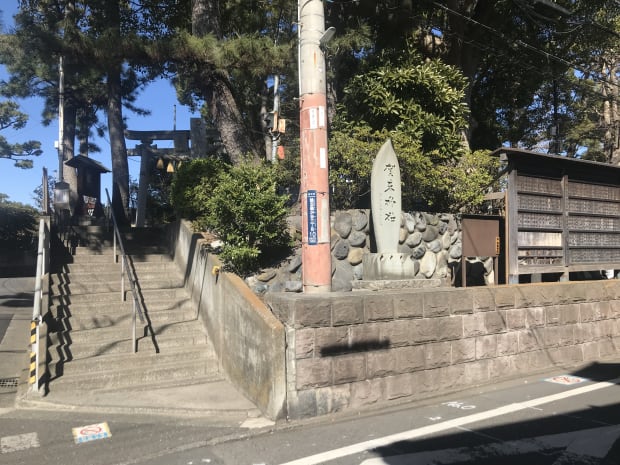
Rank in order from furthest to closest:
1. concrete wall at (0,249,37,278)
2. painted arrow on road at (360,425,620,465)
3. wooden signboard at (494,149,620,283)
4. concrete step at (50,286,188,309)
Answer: concrete wall at (0,249,37,278)
wooden signboard at (494,149,620,283)
concrete step at (50,286,188,309)
painted arrow on road at (360,425,620,465)

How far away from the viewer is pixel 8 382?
709 centimetres

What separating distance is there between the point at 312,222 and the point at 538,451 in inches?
144

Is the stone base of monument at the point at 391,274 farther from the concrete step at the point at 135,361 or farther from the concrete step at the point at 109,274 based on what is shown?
the concrete step at the point at 109,274

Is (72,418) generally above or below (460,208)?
below

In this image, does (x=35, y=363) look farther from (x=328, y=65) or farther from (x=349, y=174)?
(x=328, y=65)

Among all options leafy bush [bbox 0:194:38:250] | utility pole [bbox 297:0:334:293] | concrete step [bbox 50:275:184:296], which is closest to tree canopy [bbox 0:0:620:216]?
utility pole [bbox 297:0:334:293]

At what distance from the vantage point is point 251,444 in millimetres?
4984

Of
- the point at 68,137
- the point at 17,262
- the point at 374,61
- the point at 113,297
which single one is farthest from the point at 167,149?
the point at 113,297

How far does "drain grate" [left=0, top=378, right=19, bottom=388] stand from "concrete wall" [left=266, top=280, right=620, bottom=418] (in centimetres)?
410

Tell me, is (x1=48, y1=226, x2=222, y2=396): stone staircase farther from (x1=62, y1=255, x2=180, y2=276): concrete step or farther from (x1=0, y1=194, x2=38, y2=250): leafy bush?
(x1=0, y1=194, x2=38, y2=250): leafy bush

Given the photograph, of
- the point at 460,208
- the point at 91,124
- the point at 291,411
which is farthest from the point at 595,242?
the point at 91,124

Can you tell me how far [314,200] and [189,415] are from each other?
3.11m

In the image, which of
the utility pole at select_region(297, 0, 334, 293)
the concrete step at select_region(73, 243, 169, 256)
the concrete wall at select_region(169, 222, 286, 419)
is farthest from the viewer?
the concrete step at select_region(73, 243, 169, 256)

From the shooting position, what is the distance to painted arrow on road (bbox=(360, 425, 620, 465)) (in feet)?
14.6
